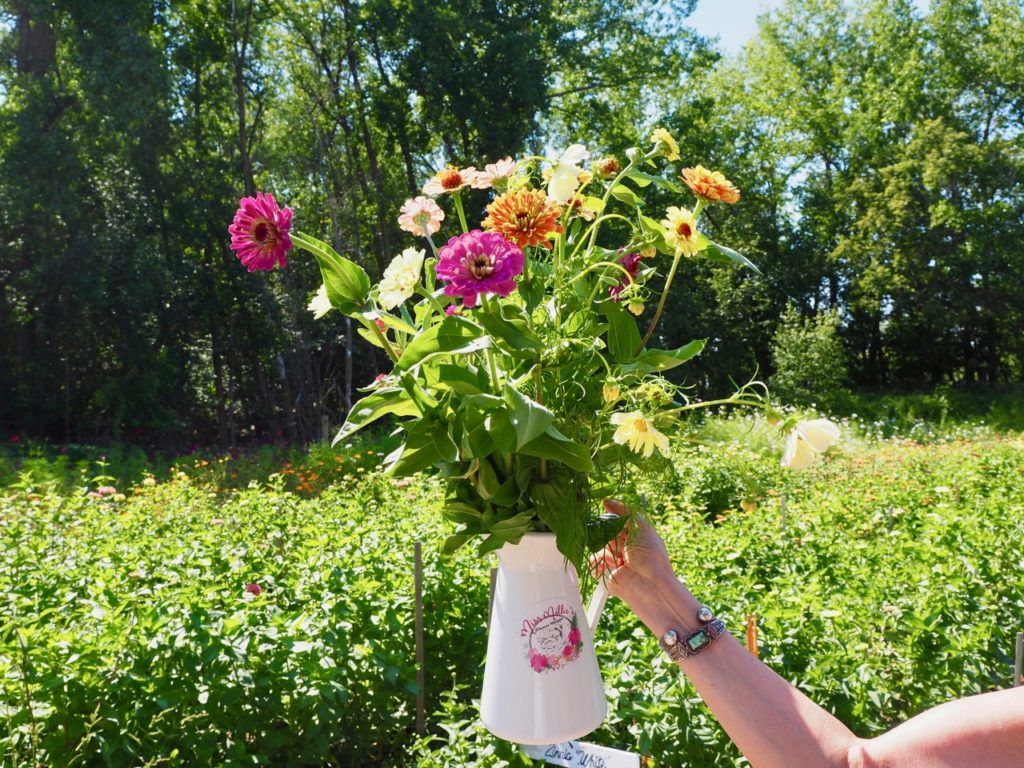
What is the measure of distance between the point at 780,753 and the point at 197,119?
12.7 m

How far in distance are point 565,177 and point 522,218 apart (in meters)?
0.12

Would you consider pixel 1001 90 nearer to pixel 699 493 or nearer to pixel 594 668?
pixel 699 493

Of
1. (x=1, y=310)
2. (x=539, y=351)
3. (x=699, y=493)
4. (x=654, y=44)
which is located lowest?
(x=699, y=493)

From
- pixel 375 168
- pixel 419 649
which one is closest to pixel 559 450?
pixel 419 649

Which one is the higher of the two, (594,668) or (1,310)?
(1,310)

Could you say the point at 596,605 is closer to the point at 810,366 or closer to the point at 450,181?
the point at 450,181

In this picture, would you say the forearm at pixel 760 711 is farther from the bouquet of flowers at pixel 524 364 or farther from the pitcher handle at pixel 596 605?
the bouquet of flowers at pixel 524 364

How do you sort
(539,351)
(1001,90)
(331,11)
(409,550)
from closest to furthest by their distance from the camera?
(539,351), (409,550), (331,11), (1001,90)

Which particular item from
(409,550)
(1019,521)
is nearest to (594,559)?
(409,550)

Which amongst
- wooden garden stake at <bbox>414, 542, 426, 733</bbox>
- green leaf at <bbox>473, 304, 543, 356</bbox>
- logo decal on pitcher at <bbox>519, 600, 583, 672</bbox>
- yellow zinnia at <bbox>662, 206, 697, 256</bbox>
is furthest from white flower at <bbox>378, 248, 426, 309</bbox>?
wooden garden stake at <bbox>414, 542, 426, 733</bbox>

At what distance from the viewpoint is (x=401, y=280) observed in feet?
3.35

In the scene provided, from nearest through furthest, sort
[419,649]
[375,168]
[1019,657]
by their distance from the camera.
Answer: [1019,657] → [419,649] → [375,168]

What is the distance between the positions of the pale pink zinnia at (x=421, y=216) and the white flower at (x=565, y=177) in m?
0.20

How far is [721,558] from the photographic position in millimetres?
3090
